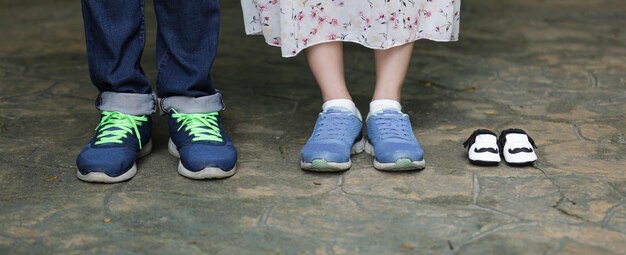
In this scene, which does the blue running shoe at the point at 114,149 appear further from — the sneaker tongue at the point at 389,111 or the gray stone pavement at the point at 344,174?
the sneaker tongue at the point at 389,111

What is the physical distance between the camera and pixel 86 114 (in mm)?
2564

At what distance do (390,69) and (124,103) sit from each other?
617 millimetres

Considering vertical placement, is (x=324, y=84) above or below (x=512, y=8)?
above

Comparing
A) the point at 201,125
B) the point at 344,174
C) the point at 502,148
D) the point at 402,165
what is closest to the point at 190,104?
the point at 201,125

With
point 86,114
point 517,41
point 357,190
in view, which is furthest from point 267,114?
point 517,41

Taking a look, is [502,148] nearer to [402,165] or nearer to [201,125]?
[402,165]

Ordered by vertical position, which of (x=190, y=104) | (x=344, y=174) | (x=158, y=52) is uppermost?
(x=158, y=52)

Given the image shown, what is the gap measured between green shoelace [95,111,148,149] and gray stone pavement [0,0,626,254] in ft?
0.31

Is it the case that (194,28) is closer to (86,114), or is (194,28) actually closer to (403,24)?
(403,24)

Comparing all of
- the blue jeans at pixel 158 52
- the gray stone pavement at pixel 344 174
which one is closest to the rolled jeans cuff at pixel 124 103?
the blue jeans at pixel 158 52

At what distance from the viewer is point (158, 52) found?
83.3 inches

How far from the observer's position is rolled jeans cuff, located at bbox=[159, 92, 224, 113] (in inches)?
83.2

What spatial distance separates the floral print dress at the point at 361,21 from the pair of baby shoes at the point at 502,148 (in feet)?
0.88

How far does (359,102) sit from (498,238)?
1061mm
